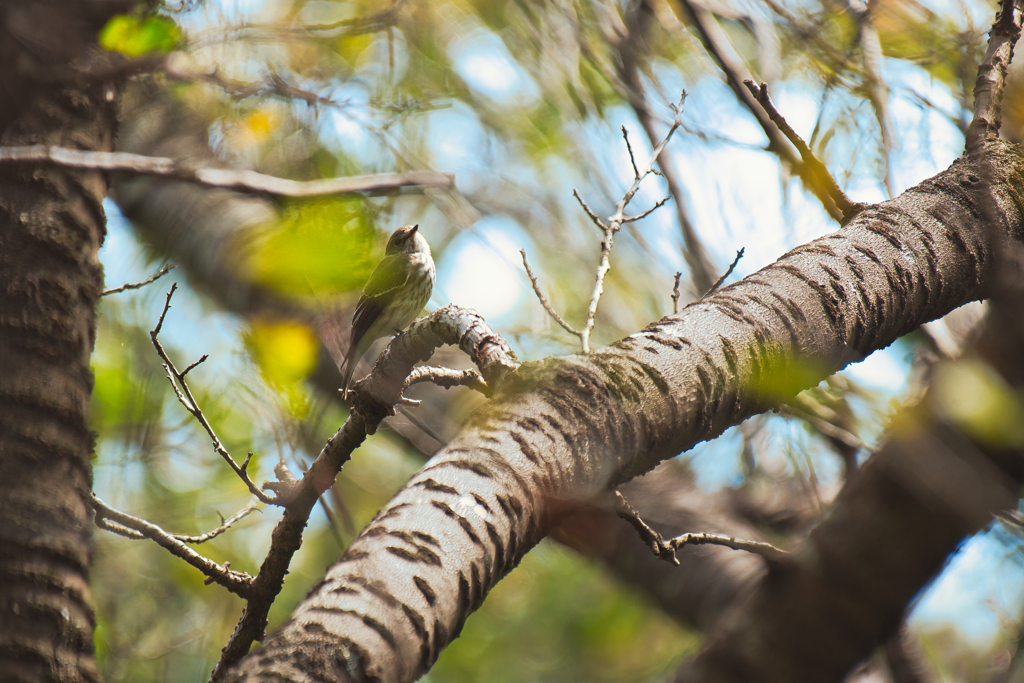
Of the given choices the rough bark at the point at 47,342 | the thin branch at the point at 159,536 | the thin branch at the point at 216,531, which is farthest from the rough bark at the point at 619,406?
the thin branch at the point at 216,531

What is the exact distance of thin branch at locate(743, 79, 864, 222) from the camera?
199cm

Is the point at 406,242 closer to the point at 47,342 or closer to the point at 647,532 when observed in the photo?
the point at 47,342

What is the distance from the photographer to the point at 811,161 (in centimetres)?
199

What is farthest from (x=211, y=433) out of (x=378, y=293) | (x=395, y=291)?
(x=395, y=291)

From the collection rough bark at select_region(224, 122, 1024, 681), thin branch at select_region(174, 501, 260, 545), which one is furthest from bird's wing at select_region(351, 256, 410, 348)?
rough bark at select_region(224, 122, 1024, 681)

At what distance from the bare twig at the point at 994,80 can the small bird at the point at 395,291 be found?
113 inches

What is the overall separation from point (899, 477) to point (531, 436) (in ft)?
2.17

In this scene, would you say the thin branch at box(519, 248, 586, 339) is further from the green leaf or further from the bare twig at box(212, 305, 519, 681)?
the green leaf

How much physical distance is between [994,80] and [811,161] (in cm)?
57

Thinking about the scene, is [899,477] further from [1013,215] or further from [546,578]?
[546,578]

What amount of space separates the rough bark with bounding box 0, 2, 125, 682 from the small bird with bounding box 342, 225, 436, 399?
88.3 inches

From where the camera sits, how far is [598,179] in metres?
4.28

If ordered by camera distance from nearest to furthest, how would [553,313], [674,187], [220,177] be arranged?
[220,177]
[553,313]
[674,187]

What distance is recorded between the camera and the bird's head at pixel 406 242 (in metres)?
4.46
